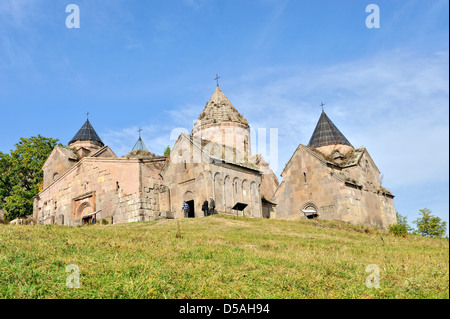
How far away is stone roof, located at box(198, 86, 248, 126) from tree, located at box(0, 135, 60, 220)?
16543mm

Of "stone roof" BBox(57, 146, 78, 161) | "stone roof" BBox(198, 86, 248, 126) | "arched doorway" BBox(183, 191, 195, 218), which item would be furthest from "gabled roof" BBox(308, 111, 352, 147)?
"stone roof" BBox(57, 146, 78, 161)

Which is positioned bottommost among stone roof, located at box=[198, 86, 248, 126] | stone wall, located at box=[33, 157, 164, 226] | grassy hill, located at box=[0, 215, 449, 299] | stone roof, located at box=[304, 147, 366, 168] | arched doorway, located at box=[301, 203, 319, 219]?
grassy hill, located at box=[0, 215, 449, 299]

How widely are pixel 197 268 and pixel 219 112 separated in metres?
26.0

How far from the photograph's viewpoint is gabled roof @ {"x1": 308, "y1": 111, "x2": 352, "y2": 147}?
102 feet

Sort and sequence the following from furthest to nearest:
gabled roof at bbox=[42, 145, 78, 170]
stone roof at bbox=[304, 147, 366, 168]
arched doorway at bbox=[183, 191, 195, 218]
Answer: gabled roof at bbox=[42, 145, 78, 170], stone roof at bbox=[304, 147, 366, 168], arched doorway at bbox=[183, 191, 195, 218]

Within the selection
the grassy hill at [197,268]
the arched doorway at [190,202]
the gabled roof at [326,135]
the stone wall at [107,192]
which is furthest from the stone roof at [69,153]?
the grassy hill at [197,268]

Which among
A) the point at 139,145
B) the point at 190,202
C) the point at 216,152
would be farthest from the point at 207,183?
the point at 139,145

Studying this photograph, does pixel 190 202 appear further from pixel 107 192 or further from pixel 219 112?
pixel 219 112

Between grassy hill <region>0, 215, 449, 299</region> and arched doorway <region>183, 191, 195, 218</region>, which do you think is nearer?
grassy hill <region>0, 215, 449, 299</region>

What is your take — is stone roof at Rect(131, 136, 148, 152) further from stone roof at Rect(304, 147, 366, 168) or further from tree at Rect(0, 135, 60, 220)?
stone roof at Rect(304, 147, 366, 168)

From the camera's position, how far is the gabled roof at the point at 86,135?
44.7 meters

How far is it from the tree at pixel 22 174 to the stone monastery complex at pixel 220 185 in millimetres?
6843
